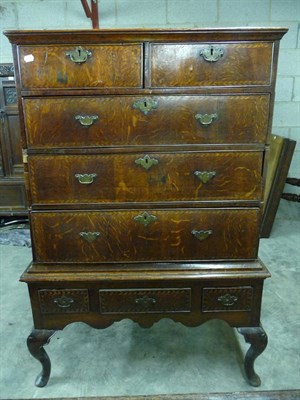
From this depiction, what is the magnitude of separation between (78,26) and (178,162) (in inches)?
88.5

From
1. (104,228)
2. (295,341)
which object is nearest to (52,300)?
(104,228)

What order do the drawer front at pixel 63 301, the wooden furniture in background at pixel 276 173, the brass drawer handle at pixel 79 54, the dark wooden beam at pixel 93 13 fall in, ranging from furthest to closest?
the wooden furniture in background at pixel 276 173 → the dark wooden beam at pixel 93 13 → the drawer front at pixel 63 301 → the brass drawer handle at pixel 79 54

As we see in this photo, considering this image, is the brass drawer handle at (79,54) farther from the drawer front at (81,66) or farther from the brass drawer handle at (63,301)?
the brass drawer handle at (63,301)

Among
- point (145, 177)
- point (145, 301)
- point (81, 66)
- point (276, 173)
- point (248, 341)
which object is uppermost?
point (81, 66)

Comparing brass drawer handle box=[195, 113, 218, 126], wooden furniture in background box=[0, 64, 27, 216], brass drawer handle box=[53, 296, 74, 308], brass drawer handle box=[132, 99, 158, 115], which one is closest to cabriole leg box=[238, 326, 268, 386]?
brass drawer handle box=[53, 296, 74, 308]

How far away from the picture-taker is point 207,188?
128 centimetres

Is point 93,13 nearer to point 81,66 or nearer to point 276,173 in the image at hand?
point 81,66

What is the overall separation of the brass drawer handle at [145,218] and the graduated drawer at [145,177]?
6 cm

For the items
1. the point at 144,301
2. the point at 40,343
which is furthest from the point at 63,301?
the point at 144,301

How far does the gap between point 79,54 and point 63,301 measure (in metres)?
0.95

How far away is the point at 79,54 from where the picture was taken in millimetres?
1133

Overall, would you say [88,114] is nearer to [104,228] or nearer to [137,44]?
[137,44]

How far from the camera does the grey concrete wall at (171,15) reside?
2.81 meters

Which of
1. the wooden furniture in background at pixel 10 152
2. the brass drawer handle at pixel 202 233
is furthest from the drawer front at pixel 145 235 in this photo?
the wooden furniture in background at pixel 10 152
